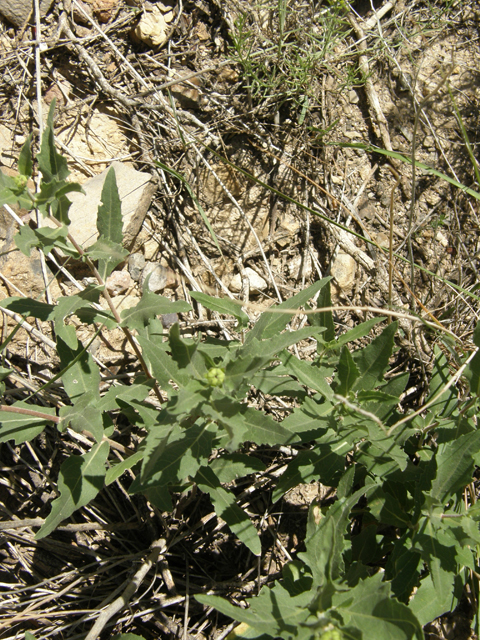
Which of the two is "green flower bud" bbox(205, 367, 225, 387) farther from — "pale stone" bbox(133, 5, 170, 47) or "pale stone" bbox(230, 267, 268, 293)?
"pale stone" bbox(133, 5, 170, 47)

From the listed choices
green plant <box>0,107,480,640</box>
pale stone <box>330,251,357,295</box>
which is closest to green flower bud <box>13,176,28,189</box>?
green plant <box>0,107,480,640</box>

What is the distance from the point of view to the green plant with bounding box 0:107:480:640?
210cm

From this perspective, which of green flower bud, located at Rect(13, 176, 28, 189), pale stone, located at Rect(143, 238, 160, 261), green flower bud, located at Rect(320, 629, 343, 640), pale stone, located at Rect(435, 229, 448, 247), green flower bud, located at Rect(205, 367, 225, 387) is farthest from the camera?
pale stone, located at Rect(435, 229, 448, 247)

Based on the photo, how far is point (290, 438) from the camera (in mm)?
2545

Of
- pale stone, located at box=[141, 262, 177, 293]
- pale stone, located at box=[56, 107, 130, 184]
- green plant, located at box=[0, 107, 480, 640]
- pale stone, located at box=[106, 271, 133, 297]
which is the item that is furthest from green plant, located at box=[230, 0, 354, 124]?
green plant, located at box=[0, 107, 480, 640]

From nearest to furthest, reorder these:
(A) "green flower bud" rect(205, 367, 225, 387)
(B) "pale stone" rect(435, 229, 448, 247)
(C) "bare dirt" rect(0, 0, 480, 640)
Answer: (A) "green flower bud" rect(205, 367, 225, 387) → (C) "bare dirt" rect(0, 0, 480, 640) → (B) "pale stone" rect(435, 229, 448, 247)

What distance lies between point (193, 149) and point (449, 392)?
2.79 metres

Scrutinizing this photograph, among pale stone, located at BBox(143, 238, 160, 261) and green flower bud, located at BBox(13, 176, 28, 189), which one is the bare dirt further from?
green flower bud, located at BBox(13, 176, 28, 189)

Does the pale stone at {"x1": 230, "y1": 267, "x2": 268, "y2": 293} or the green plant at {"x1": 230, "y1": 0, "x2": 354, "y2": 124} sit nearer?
the green plant at {"x1": 230, "y1": 0, "x2": 354, "y2": 124}

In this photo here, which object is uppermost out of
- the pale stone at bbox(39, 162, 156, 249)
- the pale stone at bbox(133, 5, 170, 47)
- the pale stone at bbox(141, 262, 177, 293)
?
the pale stone at bbox(133, 5, 170, 47)

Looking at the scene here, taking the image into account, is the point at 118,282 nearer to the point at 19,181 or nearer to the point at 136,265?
the point at 136,265

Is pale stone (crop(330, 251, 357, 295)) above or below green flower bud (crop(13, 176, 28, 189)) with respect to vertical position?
below

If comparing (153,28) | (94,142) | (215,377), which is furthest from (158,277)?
(153,28)

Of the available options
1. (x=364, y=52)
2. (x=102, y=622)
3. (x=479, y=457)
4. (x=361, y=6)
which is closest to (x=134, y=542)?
(x=102, y=622)
